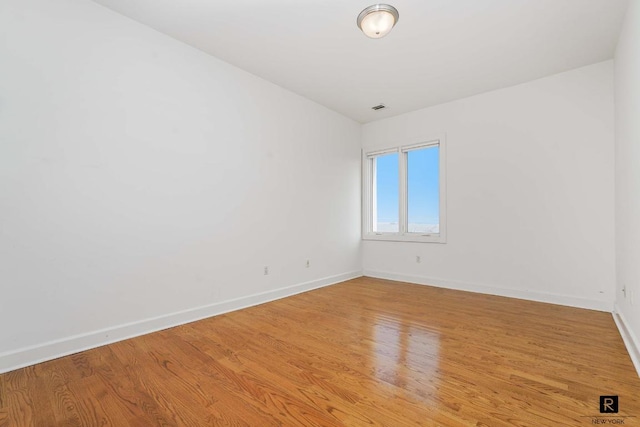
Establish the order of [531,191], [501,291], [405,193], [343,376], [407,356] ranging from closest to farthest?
[343,376] → [407,356] → [531,191] → [501,291] → [405,193]

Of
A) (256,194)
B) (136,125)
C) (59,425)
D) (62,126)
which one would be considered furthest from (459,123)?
(59,425)

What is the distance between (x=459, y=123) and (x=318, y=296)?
10.5 ft

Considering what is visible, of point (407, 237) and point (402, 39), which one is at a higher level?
point (402, 39)

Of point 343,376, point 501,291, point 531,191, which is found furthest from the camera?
point 501,291

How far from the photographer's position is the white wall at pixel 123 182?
2033mm

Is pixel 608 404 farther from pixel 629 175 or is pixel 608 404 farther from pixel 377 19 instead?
pixel 377 19

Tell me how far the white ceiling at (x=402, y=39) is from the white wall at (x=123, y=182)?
37cm

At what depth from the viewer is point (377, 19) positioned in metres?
2.39

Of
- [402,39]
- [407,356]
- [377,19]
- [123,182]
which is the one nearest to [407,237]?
[407,356]

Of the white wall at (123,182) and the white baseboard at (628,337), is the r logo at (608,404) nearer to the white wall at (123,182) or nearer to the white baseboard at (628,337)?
the white baseboard at (628,337)

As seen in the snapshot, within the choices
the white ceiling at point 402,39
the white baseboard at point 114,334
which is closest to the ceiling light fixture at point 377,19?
the white ceiling at point 402,39

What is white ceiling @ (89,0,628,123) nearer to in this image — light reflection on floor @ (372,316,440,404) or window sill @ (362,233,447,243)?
window sill @ (362,233,447,243)

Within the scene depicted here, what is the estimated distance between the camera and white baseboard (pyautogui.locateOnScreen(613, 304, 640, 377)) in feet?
6.45

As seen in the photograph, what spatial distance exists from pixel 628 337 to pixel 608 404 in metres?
1.21
